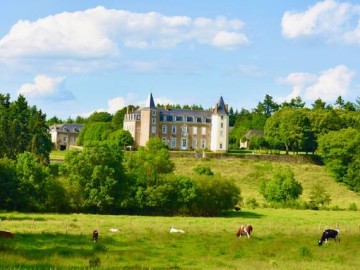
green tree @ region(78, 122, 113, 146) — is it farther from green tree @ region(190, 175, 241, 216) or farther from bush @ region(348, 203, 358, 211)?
green tree @ region(190, 175, 241, 216)

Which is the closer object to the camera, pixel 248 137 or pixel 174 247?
pixel 174 247

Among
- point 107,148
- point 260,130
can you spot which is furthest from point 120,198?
point 260,130

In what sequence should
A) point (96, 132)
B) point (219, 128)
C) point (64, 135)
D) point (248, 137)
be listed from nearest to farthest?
point (219, 128), point (96, 132), point (248, 137), point (64, 135)

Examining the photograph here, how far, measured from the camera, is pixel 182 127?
119125 millimetres

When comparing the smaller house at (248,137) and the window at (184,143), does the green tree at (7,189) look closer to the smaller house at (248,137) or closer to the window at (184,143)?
the window at (184,143)

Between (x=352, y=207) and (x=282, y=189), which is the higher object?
(x=282, y=189)

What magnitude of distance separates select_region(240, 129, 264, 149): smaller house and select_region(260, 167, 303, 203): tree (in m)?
60.3

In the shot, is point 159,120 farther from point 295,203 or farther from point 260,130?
point 295,203

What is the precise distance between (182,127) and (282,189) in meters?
50.4

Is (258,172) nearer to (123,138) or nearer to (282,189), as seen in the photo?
(282,189)

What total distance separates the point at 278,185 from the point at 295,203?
133 inches

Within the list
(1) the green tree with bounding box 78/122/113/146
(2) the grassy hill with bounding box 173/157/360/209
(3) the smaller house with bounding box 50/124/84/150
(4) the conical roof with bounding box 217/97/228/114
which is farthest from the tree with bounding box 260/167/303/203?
(3) the smaller house with bounding box 50/124/84/150

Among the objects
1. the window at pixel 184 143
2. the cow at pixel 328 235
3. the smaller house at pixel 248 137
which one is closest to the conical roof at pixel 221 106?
the window at pixel 184 143

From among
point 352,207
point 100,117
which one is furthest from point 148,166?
point 100,117
